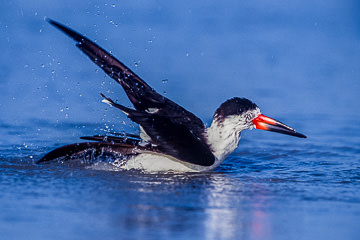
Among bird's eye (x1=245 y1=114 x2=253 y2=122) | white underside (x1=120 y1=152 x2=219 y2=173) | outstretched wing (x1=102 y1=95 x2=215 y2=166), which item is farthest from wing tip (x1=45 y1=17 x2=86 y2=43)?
bird's eye (x1=245 y1=114 x2=253 y2=122)

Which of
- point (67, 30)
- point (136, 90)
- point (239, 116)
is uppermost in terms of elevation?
point (67, 30)

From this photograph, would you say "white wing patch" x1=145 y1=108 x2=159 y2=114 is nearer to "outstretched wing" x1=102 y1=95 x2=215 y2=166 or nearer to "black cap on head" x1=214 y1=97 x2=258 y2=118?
"outstretched wing" x1=102 y1=95 x2=215 y2=166

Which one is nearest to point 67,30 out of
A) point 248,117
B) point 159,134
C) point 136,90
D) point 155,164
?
point 136,90

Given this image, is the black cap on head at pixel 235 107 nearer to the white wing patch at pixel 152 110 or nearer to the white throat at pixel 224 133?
the white throat at pixel 224 133

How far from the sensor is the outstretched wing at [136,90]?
24.9ft

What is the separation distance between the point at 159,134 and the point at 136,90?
2.32 ft

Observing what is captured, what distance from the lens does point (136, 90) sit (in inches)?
302

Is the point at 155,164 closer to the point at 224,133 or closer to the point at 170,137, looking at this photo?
the point at 170,137

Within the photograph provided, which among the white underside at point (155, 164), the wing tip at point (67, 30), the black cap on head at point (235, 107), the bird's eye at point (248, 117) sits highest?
the wing tip at point (67, 30)

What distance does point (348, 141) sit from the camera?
9.20 meters

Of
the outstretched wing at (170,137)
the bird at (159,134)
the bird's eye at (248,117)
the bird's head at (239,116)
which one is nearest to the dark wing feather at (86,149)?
the bird at (159,134)

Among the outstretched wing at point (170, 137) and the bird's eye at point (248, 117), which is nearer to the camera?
the outstretched wing at point (170, 137)

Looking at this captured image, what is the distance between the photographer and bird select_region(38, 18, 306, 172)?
719 cm

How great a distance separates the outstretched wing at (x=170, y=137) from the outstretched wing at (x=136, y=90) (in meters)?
0.31
